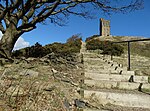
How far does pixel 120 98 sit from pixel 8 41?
4.53 meters

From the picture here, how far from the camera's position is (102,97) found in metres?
3.63

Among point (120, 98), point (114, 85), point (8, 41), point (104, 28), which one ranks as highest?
point (104, 28)

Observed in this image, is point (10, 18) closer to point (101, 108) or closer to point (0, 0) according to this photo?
point (0, 0)

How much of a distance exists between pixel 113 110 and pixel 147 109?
696 mm

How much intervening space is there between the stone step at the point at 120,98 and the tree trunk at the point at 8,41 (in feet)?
12.2

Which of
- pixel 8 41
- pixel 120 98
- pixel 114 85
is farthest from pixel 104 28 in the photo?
pixel 120 98

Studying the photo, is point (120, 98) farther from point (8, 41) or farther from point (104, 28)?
point (104, 28)

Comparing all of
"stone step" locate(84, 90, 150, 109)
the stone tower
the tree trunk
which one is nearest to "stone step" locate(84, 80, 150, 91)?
"stone step" locate(84, 90, 150, 109)

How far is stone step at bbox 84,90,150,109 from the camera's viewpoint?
359cm

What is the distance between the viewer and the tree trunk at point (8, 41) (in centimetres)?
669

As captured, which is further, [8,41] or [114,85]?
[8,41]

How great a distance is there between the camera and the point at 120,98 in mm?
3670

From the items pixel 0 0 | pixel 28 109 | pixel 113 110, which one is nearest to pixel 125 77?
pixel 113 110

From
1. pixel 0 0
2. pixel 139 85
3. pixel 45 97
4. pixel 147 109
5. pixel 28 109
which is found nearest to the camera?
pixel 28 109
